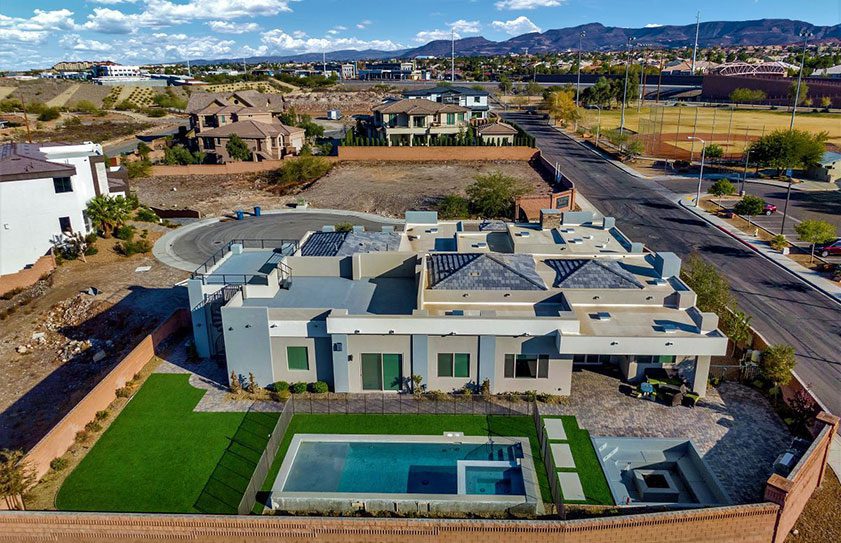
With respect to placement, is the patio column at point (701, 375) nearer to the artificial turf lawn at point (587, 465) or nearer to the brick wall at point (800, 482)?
the brick wall at point (800, 482)

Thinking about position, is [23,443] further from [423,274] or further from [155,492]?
[423,274]

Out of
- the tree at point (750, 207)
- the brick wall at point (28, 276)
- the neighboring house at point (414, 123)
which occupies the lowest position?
the brick wall at point (28, 276)

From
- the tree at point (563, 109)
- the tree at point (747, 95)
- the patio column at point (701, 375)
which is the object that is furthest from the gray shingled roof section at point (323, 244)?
the tree at point (747, 95)

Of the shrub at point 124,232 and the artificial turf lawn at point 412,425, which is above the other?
the shrub at point 124,232

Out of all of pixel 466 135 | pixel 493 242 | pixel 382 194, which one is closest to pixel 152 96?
pixel 466 135

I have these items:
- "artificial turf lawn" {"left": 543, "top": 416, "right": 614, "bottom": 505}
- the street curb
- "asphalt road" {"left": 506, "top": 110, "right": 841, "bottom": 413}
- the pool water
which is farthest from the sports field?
the pool water
